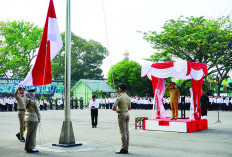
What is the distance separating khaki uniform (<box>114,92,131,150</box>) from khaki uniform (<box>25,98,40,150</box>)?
2.48 m

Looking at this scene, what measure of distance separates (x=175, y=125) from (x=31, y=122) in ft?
25.7

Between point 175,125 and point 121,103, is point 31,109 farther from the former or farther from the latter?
point 175,125

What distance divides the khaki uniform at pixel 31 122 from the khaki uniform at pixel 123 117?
8.14 ft

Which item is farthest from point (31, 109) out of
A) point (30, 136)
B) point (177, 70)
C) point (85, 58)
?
point (85, 58)

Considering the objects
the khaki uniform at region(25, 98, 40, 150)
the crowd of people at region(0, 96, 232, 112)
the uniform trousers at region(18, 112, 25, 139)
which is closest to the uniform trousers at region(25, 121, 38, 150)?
the khaki uniform at region(25, 98, 40, 150)

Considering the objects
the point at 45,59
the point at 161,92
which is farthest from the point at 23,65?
the point at 45,59

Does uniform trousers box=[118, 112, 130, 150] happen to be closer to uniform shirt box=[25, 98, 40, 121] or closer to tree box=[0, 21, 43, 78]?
uniform shirt box=[25, 98, 40, 121]

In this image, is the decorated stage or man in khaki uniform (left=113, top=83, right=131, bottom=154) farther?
the decorated stage

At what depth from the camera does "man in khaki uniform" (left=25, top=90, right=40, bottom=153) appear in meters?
9.20

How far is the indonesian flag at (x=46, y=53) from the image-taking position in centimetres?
1007

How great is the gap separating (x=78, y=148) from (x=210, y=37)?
31.4 meters

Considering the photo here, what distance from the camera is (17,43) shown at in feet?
188

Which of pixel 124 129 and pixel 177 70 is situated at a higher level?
pixel 177 70

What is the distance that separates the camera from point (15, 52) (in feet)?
186
